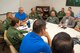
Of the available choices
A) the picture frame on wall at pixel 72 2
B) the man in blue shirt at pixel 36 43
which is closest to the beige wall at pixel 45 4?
the picture frame on wall at pixel 72 2

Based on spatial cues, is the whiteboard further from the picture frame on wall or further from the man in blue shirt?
the man in blue shirt

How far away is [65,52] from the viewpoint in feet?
3.79

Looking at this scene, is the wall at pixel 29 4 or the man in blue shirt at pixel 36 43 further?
the wall at pixel 29 4

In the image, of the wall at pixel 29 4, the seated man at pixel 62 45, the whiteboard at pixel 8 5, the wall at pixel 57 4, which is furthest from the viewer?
the wall at pixel 57 4

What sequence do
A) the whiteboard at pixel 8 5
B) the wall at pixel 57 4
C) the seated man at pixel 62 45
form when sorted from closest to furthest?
the seated man at pixel 62 45, the whiteboard at pixel 8 5, the wall at pixel 57 4

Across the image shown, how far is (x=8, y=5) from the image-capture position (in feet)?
23.4

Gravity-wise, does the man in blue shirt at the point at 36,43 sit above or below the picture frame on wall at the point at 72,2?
below

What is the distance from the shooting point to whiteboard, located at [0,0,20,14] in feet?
22.8

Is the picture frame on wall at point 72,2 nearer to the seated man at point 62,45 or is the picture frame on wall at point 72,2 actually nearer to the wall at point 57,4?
the wall at point 57,4

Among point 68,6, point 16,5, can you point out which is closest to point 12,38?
point 16,5

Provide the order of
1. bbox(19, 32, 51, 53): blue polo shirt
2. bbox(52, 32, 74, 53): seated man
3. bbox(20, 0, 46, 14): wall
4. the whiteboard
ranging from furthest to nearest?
bbox(20, 0, 46, 14): wall, the whiteboard, bbox(19, 32, 51, 53): blue polo shirt, bbox(52, 32, 74, 53): seated man

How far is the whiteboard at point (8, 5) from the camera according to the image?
274 inches

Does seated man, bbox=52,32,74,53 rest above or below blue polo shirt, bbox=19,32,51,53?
above

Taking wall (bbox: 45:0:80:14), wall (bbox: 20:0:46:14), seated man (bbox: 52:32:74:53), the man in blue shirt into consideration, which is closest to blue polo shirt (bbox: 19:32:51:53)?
the man in blue shirt
